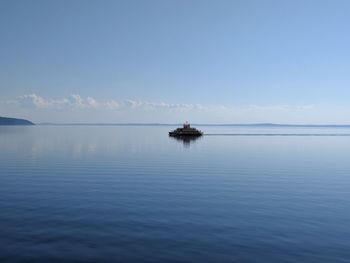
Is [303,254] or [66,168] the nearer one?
[303,254]

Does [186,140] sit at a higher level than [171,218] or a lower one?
higher

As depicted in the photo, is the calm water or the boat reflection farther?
the boat reflection

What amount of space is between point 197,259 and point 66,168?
39011mm

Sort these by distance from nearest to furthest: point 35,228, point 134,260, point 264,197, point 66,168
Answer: point 134,260
point 35,228
point 264,197
point 66,168

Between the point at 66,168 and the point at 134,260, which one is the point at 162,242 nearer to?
the point at 134,260

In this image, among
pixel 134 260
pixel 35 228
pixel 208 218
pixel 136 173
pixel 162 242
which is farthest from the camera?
pixel 136 173

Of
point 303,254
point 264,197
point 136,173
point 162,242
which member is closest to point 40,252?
point 162,242

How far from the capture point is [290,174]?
49.2m

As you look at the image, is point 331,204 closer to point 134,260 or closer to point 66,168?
point 134,260

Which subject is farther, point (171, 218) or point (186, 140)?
point (186, 140)

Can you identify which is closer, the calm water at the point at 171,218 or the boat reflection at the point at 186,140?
the calm water at the point at 171,218

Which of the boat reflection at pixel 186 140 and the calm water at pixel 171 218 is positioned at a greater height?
the boat reflection at pixel 186 140

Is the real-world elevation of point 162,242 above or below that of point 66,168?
below

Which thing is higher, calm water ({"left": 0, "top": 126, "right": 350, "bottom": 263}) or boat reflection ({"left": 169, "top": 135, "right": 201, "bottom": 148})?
boat reflection ({"left": 169, "top": 135, "right": 201, "bottom": 148})
